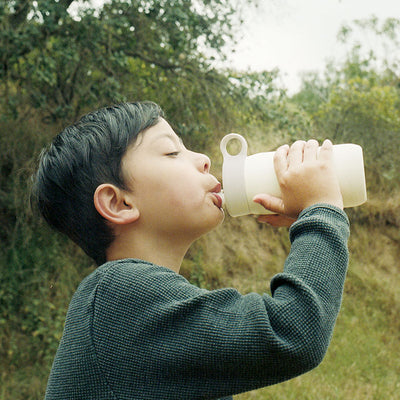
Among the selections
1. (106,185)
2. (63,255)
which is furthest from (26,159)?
(106,185)

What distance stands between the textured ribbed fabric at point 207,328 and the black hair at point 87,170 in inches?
11.4

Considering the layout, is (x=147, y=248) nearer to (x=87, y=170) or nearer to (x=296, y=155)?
(x=87, y=170)

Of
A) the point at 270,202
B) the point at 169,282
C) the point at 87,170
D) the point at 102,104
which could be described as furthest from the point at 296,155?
the point at 102,104

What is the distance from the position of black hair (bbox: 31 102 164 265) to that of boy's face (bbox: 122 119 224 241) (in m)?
0.05

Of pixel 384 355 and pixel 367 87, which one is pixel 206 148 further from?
pixel 367 87

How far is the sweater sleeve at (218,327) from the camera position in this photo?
1108mm

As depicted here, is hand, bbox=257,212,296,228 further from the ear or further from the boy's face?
the ear

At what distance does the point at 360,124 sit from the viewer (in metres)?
7.17

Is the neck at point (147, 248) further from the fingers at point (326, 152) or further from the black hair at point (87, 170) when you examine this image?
the fingers at point (326, 152)

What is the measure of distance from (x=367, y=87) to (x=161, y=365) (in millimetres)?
7216

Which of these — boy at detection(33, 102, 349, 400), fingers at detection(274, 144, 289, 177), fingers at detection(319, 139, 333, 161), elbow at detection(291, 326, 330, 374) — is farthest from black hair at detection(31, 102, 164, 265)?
elbow at detection(291, 326, 330, 374)

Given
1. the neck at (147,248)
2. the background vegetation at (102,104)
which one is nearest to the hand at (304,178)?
the neck at (147,248)

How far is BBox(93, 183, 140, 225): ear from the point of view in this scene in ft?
4.76

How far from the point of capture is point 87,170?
1512mm
